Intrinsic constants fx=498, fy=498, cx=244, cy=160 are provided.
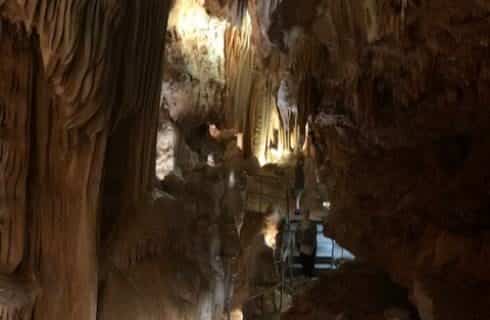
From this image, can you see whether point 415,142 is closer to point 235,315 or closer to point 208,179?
point 208,179

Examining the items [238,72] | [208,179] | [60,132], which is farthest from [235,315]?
[60,132]

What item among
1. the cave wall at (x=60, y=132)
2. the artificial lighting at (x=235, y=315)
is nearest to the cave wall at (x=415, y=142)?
the cave wall at (x=60, y=132)

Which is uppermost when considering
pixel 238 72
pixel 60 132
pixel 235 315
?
pixel 238 72

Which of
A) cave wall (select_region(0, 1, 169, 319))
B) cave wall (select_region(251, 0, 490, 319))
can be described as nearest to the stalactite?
cave wall (select_region(0, 1, 169, 319))

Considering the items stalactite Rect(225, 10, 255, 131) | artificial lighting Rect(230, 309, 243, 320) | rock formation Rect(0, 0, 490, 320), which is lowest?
artificial lighting Rect(230, 309, 243, 320)

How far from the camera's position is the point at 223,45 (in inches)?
382

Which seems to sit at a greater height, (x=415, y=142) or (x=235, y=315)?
(x=415, y=142)

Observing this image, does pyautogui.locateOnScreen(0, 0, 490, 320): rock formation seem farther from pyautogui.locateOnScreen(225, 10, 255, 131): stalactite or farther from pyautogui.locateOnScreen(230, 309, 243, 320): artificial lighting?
pyautogui.locateOnScreen(225, 10, 255, 131): stalactite

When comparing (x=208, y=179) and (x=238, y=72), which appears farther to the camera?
(x=238, y=72)

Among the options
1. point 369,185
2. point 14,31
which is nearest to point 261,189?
point 369,185

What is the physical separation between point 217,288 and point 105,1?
10.4ft

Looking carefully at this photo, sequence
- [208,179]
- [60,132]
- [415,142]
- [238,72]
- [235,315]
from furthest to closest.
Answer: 1. [238,72]
2. [235,315]
3. [208,179]
4. [60,132]
5. [415,142]

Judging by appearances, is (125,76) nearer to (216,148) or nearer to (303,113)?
(303,113)

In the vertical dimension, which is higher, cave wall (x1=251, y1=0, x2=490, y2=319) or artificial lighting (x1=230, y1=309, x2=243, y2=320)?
cave wall (x1=251, y1=0, x2=490, y2=319)
